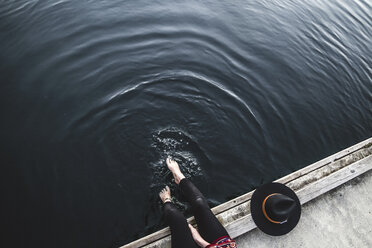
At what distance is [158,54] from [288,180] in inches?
190

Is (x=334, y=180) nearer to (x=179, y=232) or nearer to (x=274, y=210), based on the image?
(x=274, y=210)

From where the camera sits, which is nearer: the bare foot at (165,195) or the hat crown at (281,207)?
the hat crown at (281,207)

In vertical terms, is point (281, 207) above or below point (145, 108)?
below

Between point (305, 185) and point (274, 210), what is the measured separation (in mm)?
1212

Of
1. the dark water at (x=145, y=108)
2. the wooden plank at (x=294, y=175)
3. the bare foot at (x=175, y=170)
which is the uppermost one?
the dark water at (x=145, y=108)

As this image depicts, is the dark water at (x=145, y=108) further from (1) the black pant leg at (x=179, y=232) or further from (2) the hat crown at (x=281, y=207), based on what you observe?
(2) the hat crown at (x=281, y=207)

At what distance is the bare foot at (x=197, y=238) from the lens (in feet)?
10.0

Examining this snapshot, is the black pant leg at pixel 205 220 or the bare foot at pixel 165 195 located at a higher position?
the bare foot at pixel 165 195

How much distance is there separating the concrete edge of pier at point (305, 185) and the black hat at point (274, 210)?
19 centimetres

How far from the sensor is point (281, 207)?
3105 mm

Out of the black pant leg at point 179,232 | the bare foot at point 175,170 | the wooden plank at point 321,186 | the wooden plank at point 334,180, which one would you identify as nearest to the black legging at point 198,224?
the black pant leg at point 179,232

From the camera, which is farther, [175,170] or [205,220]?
[175,170]

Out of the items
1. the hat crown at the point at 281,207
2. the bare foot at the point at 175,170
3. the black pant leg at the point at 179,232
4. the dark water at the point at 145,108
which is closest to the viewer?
the black pant leg at the point at 179,232

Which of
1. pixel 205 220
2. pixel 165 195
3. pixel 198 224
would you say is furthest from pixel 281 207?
pixel 165 195
